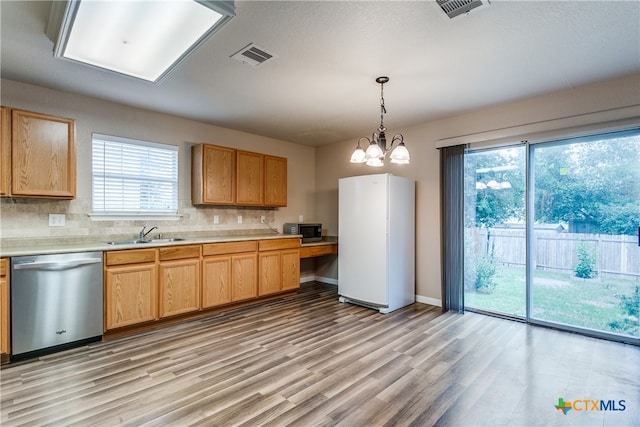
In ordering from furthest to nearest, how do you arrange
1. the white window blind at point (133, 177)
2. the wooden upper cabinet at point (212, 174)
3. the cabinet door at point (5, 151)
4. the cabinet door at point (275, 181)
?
the cabinet door at point (275, 181)
the wooden upper cabinet at point (212, 174)
the white window blind at point (133, 177)
the cabinet door at point (5, 151)

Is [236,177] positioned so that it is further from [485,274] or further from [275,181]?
[485,274]

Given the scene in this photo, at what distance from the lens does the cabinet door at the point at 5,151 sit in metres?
2.77

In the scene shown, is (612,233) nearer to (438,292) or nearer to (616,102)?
(616,102)

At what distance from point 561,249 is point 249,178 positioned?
13.2ft

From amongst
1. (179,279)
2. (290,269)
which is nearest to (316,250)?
(290,269)

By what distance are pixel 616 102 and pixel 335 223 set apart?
12.7 ft

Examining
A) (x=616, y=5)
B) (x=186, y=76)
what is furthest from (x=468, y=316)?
(x=186, y=76)

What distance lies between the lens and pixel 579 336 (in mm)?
3217

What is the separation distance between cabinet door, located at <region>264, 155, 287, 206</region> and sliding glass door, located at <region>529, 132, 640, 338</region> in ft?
11.1

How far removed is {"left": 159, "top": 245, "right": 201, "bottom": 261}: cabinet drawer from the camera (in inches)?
135

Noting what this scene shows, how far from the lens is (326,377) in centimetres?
241

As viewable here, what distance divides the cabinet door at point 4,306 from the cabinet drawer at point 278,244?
2.50 meters

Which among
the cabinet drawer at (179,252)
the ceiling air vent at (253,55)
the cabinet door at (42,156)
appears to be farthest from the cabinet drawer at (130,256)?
the ceiling air vent at (253,55)

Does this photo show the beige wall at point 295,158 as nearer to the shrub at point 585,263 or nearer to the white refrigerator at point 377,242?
the white refrigerator at point 377,242
